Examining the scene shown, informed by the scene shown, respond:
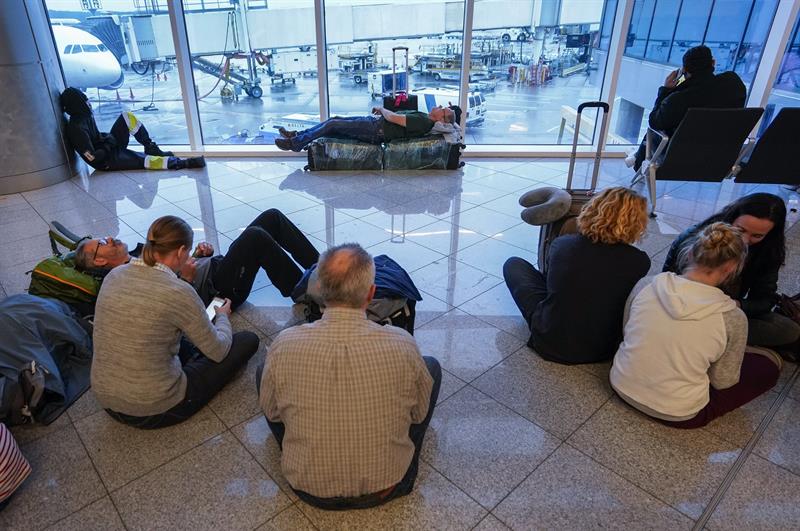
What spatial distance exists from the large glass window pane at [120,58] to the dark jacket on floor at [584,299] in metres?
5.39

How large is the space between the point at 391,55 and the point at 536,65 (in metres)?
1.85

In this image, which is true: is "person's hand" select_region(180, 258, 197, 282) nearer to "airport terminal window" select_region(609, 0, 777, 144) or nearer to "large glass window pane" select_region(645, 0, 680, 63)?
"airport terminal window" select_region(609, 0, 777, 144)

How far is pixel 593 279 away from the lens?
212 centimetres

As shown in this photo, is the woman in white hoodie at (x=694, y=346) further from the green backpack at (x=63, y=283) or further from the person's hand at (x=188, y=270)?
the green backpack at (x=63, y=283)

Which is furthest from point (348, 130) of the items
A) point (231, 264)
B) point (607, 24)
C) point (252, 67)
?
point (607, 24)

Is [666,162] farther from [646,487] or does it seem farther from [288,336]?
[288,336]

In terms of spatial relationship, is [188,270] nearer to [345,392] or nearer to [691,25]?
[345,392]

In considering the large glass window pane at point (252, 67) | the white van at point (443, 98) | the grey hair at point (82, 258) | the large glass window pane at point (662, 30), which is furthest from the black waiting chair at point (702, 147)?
the grey hair at point (82, 258)

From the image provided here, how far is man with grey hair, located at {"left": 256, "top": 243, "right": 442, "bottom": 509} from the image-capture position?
1.32m

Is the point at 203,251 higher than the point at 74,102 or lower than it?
lower

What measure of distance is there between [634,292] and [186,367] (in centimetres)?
192

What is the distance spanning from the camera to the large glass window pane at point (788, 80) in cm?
557

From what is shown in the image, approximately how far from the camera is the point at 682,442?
76.2 inches

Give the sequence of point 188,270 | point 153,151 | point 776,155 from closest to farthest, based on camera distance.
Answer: point 188,270, point 776,155, point 153,151
